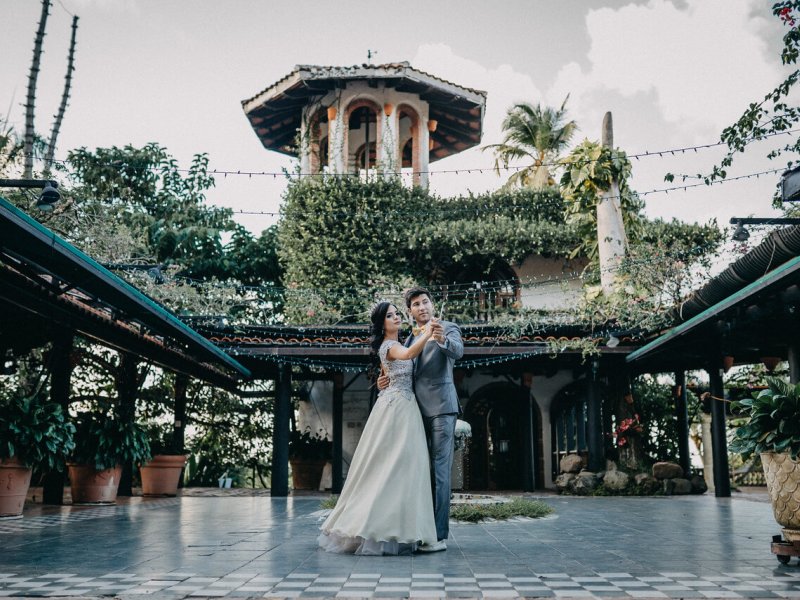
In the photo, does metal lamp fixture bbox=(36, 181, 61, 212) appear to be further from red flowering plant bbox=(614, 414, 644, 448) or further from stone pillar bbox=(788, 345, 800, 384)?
red flowering plant bbox=(614, 414, 644, 448)

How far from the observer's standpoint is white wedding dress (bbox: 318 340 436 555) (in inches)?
205

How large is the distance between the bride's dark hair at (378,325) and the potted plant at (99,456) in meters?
6.99

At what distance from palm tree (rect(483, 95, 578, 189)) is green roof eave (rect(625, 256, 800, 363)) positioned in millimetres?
12741

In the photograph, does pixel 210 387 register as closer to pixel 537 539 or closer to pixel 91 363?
pixel 91 363

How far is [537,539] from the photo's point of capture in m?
6.54

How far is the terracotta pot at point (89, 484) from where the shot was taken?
11500mm

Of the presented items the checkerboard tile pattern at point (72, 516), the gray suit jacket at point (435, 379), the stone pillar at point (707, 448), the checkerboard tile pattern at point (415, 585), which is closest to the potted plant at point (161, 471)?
the checkerboard tile pattern at point (72, 516)

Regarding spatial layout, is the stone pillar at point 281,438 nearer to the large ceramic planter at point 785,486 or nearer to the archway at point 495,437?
the archway at point 495,437

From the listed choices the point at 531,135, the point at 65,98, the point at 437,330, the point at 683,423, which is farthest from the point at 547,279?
the point at 437,330

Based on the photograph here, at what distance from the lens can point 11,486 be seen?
29.4 feet

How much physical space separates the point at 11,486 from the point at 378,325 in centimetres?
549

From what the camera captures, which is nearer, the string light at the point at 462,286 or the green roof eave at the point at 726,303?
the green roof eave at the point at 726,303

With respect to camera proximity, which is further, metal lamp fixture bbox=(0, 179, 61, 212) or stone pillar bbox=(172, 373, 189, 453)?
stone pillar bbox=(172, 373, 189, 453)

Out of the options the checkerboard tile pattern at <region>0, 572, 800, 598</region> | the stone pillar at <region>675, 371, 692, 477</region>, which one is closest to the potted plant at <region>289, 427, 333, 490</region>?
the stone pillar at <region>675, 371, 692, 477</region>
